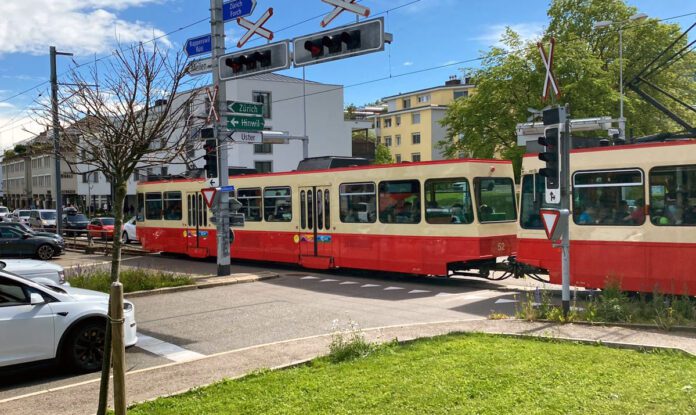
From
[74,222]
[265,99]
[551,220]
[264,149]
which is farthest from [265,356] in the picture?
[265,99]

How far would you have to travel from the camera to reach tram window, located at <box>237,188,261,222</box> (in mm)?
19509

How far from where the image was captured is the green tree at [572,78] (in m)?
31.1

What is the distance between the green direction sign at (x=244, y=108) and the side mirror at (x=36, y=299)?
9.32 m

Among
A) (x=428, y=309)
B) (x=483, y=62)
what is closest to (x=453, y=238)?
(x=428, y=309)

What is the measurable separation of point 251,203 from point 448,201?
25.9 ft

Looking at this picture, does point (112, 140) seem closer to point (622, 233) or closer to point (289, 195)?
point (622, 233)

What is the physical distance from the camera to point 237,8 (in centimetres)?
1500

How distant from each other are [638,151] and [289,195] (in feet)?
33.7

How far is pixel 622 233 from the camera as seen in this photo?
437 inches

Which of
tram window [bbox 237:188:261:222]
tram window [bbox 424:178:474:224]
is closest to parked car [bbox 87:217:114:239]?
tram window [bbox 237:188:261:222]

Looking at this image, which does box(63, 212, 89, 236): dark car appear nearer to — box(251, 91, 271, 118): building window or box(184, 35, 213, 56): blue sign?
box(251, 91, 271, 118): building window

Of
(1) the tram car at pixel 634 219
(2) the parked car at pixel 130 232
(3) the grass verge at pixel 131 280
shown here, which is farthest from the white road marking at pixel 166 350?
(2) the parked car at pixel 130 232

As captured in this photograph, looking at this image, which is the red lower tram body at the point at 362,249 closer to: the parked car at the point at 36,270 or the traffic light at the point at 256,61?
the traffic light at the point at 256,61

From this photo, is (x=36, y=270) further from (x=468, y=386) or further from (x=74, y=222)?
(x=74, y=222)
